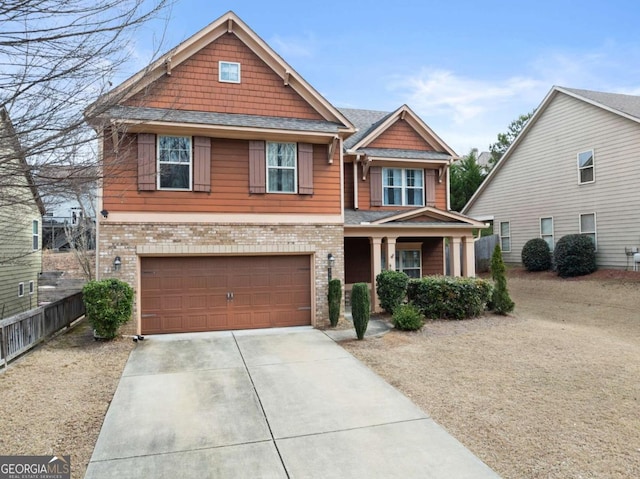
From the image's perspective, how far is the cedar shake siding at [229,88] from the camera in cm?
1077

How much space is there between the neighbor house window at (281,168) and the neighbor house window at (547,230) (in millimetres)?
15239

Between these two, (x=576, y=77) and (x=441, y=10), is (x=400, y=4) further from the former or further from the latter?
(x=576, y=77)

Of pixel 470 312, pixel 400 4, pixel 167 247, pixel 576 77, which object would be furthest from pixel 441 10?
pixel 576 77

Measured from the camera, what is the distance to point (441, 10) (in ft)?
38.3

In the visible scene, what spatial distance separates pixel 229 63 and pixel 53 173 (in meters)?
8.23

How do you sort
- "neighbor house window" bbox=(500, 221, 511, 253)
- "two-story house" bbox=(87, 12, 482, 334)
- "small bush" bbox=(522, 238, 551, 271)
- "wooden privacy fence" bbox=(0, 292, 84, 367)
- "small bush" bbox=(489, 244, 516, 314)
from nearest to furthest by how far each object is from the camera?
1. "wooden privacy fence" bbox=(0, 292, 84, 367)
2. "two-story house" bbox=(87, 12, 482, 334)
3. "small bush" bbox=(489, 244, 516, 314)
4. "small bush" bbox=(522, 238, 551, 271)
5. "neighbor house window" bbox=(500, 221, 511, 253)

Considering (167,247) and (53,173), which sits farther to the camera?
(167,247)

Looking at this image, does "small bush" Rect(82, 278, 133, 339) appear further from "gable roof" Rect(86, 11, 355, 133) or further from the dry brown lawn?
the dry brown lawn

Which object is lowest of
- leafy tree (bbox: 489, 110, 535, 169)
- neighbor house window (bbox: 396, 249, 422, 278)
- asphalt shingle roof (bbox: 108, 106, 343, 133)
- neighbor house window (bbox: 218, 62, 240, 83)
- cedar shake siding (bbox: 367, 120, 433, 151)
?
neighbor house window (bbox: 396, 249, 422, 278)

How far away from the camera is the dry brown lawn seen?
4605mm

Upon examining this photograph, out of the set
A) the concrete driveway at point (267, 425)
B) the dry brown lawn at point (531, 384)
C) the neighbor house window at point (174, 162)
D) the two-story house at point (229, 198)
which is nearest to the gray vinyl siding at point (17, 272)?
the two-story house at point (229, 198)

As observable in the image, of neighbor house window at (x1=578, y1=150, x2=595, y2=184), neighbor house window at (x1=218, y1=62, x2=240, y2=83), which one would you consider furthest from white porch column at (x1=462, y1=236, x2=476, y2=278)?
neighbor house window at (x1=218, y1=62, x2=240, y2=83)

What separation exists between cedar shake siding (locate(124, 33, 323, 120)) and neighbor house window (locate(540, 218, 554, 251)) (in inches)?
579

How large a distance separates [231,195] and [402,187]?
6925 mm
